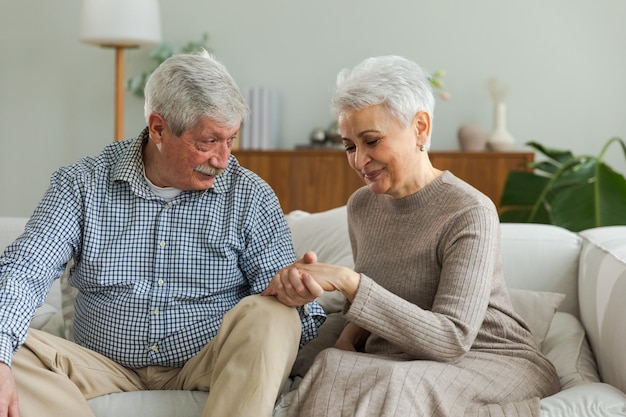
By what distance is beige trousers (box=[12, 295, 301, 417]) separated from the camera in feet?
5.31

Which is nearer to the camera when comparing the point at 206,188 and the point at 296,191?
the point at 206,188

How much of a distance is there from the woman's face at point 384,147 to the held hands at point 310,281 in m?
0.29

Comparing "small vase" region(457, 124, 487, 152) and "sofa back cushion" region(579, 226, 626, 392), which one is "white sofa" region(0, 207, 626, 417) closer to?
"sofa back cushion" region(579, 226, 626, 392)

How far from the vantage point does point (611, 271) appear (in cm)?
206

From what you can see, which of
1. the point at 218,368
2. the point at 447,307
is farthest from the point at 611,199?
the point at 218,368

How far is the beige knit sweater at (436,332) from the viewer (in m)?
1.64

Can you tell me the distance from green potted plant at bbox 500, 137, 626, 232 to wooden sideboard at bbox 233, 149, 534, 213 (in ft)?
0.91

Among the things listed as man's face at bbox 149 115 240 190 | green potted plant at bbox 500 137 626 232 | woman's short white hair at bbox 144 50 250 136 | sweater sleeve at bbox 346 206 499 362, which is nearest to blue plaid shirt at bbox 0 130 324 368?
man's face at bbox 149 115 240 190

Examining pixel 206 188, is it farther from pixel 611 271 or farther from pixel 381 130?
pixel 611 271

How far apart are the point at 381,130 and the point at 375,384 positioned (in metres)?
0.56

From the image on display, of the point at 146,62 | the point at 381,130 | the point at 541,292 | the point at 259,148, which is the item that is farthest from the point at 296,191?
the point at 381,130

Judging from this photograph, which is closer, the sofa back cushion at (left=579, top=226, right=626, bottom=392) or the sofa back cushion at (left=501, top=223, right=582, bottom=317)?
the sofa back cushion at (left=579, top=226, right=626, bottom=392)

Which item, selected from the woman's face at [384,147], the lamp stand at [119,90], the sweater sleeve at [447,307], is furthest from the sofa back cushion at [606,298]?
the lamp stand at [119,90]

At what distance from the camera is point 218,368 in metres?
1.72
